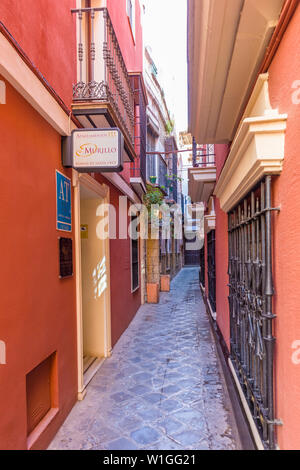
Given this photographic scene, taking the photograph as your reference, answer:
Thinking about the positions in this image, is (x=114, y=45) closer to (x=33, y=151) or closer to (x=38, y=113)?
(x=38, y=113)

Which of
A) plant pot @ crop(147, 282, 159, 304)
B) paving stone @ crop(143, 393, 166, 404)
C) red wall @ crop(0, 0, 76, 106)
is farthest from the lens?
plant pot @ crop(147, 282, 159, 304)

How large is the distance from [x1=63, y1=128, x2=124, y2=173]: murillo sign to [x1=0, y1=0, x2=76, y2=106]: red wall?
20.0 inches

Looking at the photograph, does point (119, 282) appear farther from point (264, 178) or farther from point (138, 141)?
point (264, 178)

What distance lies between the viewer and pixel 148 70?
13211mm

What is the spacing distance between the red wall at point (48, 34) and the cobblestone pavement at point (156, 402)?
362 centimetres

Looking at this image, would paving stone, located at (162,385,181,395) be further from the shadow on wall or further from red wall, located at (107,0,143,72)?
red wall, located at (107,0,143,72)

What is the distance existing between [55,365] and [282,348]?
230cm

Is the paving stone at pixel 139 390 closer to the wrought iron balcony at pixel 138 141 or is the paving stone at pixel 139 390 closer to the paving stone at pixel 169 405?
the paving stone at pixel 169 405

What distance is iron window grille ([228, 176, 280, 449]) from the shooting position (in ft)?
7.08

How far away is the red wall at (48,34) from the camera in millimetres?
2547

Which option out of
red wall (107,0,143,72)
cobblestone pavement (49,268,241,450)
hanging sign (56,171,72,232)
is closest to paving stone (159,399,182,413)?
cobblestone pavement (49,268,241,450)

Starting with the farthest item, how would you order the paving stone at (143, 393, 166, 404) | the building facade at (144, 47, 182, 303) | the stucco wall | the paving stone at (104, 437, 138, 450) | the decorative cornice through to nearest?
the building facade at (144, 47, 182, 303)
the stucco wall
the paving stone at (143, 393, 166, 404)
the paving stone at (104, 437, 138, 450)
the decorative cornice

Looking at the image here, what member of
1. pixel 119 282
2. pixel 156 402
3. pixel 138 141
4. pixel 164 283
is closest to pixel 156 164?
pixel 138 141

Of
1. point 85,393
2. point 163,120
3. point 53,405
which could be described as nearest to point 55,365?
point 53,405
